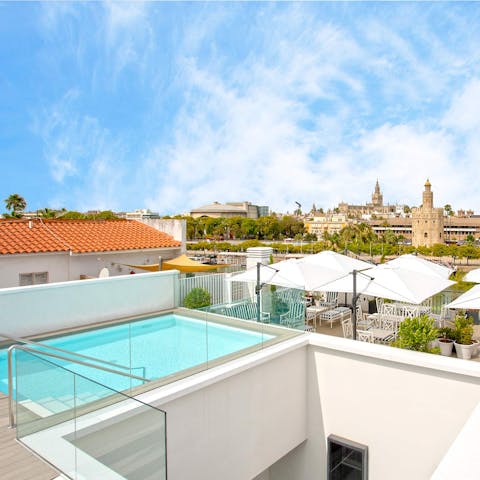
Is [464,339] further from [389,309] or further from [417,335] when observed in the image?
[389,309]

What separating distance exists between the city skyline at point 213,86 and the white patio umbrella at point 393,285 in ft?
63.2

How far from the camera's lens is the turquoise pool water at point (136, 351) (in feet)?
15.8

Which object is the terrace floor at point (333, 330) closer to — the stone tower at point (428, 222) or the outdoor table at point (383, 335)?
the outdoor table at point (383, 335)

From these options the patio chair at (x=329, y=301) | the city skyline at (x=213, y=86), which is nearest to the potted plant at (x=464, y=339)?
the patio chair at (x=329, y=301)

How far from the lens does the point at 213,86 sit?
48.2 meters

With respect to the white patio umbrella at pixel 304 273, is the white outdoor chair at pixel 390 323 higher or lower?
lower

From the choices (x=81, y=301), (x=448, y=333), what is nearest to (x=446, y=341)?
(x=448, y=333)

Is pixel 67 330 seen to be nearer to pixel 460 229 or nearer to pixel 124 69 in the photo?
pixel 124 69

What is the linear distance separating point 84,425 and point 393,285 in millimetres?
7339

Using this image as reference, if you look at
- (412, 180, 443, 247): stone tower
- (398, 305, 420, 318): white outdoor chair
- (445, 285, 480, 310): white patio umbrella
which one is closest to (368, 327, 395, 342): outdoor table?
(398, 305, 420, 318): white outdoor chair

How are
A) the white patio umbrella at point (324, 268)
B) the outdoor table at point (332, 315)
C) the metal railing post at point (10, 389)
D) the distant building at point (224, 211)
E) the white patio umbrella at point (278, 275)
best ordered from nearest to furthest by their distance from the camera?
1. the metal railing post at point (10, 389)
2. the white patio umbrella at point (324, 268)
3. the white patio umbrella at point (278, 275)
4. the outdoor table at point (332, 315)
5. the distant building at point (224, 211)

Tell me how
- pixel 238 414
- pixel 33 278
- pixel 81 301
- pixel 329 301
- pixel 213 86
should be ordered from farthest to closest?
pixel 213 86 → pixel 329 301 → pixel 33 278 → pixel 81 301 → pixel 238 414

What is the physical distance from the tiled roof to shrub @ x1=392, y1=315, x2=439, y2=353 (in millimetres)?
10542

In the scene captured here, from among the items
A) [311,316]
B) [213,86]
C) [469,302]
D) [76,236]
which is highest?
Answer: [213,86]
